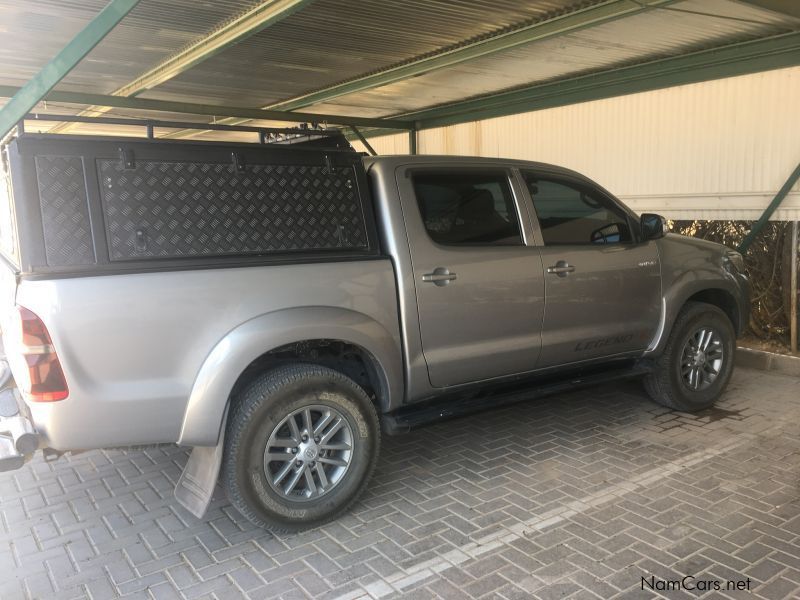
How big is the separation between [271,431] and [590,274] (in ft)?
8.36

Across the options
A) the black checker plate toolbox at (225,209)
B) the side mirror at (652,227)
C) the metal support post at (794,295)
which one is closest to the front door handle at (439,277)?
the black checker plate toolbox at (225,209)

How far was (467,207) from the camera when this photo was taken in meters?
4.35

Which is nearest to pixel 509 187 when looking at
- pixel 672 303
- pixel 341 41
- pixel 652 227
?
pixel 652 227

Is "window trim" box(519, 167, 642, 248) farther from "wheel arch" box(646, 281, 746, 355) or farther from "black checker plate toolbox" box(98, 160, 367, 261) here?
"black checker plate toolbox" box(98, 160, 367, 261)

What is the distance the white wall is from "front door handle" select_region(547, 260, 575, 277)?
3493 millimetres

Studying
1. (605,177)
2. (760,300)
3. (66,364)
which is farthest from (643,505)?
(605,177)

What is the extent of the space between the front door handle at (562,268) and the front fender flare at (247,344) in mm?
1457

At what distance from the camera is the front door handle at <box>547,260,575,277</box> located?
454cm

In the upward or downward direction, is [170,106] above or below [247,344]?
above

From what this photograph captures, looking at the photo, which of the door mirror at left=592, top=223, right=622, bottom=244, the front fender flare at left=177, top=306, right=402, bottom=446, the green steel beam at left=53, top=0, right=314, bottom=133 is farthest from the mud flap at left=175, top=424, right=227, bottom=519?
the green steel beam at left=53, top=0, right=314, bottom=133

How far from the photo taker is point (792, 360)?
22.1ft

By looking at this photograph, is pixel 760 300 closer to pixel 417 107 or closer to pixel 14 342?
pixel 417 107

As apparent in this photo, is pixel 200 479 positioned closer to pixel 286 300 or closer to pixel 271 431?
pixel 271 431

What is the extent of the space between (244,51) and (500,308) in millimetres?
4547
